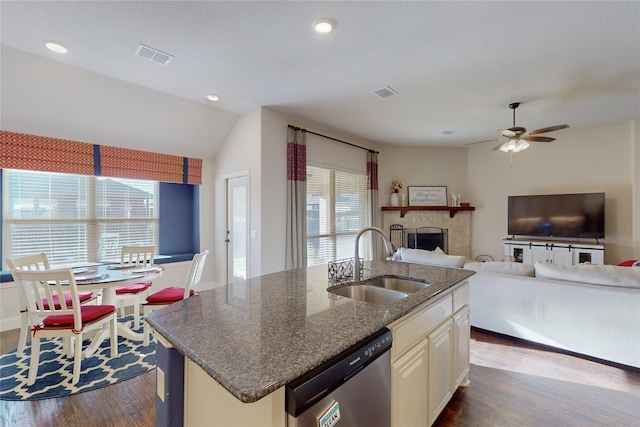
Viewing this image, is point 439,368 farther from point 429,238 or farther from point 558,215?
point 558,215

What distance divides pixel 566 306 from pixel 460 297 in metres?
1.46

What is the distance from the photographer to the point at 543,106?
3939mm

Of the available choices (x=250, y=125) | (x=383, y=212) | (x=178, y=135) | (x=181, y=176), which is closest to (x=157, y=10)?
(x=250, y=125)

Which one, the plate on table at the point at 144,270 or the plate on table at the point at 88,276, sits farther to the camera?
the plate on table at the point at 144,270

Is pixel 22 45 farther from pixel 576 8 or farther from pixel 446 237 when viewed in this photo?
pixel 446 237

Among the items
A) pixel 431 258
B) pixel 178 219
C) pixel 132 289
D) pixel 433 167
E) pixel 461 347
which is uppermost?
pixel 433 167

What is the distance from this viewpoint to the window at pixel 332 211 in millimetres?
4848

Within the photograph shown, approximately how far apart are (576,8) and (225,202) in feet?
15.0

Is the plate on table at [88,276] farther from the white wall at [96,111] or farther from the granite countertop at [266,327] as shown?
the white wall at [96,111]

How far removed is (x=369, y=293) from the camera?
6.39 ft

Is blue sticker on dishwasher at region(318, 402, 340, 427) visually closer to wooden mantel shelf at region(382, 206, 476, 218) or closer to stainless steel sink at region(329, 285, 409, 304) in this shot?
stainless steel sink at region(329, 285, 409, 304)

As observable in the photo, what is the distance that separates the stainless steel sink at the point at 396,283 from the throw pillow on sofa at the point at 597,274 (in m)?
1.85

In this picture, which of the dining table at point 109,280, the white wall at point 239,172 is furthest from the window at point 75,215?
the dining table at point 109,280

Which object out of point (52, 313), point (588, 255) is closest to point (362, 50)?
point (52, 313)
